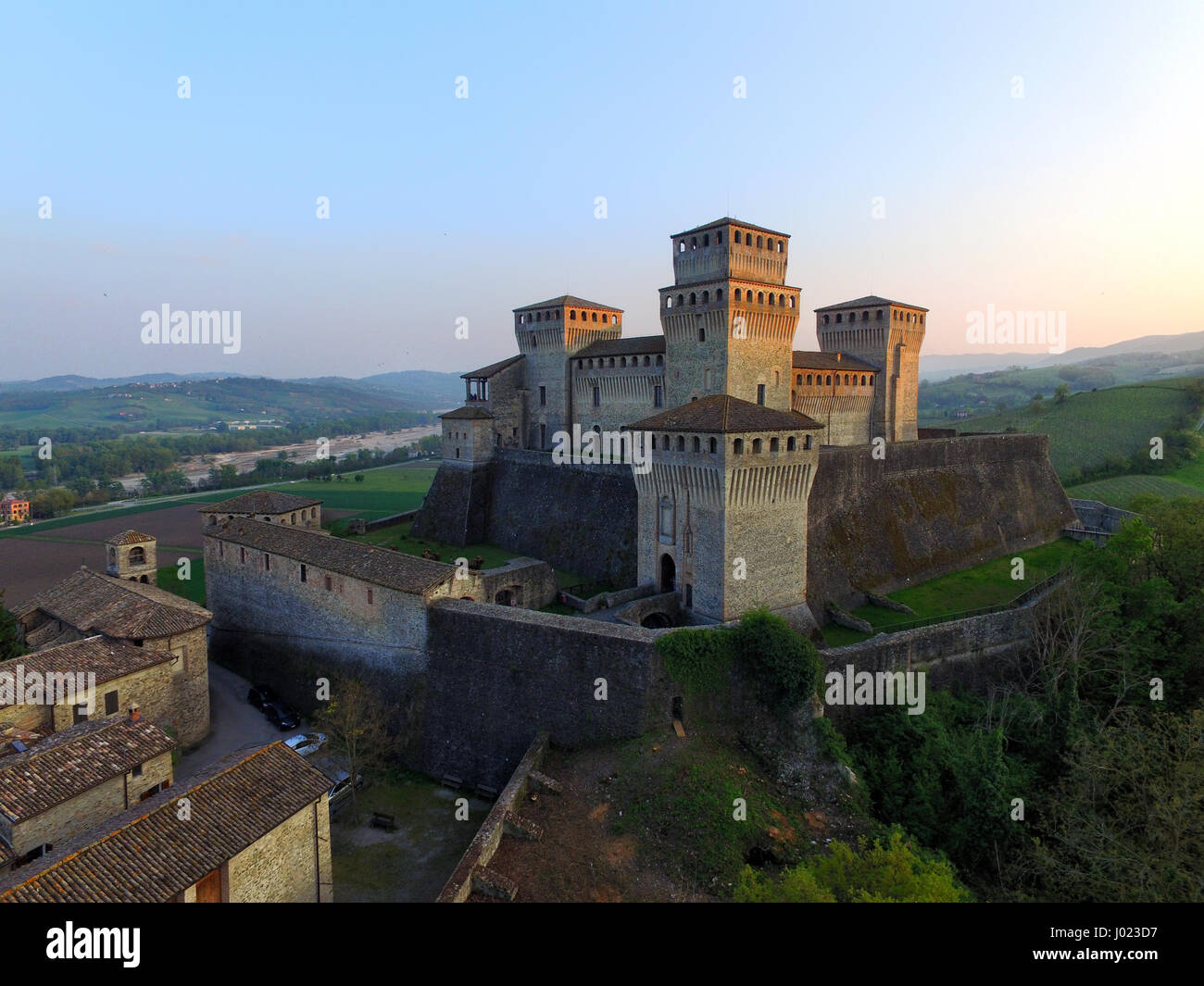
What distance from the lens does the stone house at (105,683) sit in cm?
2023

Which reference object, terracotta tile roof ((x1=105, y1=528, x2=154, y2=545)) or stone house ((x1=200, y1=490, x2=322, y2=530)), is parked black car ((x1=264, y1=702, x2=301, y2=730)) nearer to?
stone house ((x1=200, y1=490, x2=322, y2=530))

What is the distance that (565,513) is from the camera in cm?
3569

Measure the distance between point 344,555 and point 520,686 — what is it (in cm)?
869

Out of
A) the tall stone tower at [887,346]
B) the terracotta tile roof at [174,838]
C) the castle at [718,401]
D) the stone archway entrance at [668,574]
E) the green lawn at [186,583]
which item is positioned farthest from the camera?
the tall stone tower at [887,346]

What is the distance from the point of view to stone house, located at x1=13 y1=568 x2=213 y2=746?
78.1ft

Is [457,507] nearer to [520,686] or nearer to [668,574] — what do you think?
[668,574]

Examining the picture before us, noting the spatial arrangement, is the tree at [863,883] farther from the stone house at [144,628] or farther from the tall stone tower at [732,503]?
the stone house at [144,628]

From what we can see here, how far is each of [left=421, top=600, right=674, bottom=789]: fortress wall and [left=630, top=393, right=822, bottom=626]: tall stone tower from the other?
432 cm

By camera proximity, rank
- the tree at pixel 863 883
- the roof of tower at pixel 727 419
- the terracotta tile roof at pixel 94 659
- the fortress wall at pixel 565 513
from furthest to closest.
Answer: the fortress wall at pixel 565 513
the roof of tower at pixel 727 419
the terracotta tile roof at pixel 94 659
the tree at pixel 863 883

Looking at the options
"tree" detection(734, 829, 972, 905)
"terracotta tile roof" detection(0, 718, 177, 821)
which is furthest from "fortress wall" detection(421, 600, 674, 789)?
"terracotta tile roof" detection(0, 718, 177, 821)

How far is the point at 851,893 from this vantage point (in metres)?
12.7

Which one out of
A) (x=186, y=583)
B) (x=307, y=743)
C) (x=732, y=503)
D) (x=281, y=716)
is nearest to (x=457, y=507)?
(x=186, y=583)

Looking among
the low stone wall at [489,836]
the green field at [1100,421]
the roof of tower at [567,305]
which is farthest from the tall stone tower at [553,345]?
the green field at [1100,421]

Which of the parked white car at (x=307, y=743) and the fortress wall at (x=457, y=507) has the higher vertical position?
the fortress wall at (x=457, y=507)
